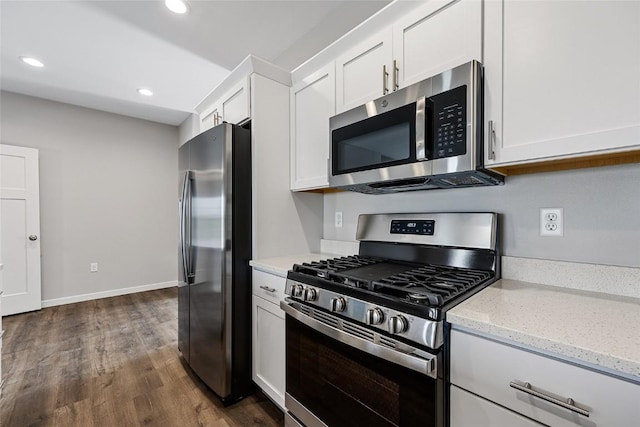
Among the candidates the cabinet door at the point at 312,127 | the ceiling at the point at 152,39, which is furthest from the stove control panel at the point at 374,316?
the ceiling at the point at 152,39

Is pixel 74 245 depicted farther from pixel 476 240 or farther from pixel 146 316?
pixel 476 240

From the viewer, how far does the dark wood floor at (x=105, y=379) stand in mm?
1708

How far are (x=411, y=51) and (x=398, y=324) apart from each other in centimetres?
120

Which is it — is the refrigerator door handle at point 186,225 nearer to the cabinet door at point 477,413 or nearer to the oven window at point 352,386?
the oven window at point 352,386

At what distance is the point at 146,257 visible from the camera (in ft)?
14.8

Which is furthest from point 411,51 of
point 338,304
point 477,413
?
point 477,413

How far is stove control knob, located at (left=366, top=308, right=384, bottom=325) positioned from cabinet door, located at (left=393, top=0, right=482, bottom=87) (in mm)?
1035

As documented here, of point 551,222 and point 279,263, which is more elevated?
point 551,222

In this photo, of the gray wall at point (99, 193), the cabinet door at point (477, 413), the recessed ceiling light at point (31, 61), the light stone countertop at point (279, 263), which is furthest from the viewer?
the gray wall at point (99, 193)

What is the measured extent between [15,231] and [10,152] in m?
0.93

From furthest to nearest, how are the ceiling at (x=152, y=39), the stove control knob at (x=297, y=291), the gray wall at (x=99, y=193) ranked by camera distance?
the gray wall at (x=99, y=193) → the ceiling at (x=152, y=39) → the stove control knob at (x=297, y=291)

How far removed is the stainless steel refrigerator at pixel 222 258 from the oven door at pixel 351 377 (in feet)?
1.65

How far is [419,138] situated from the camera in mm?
1224

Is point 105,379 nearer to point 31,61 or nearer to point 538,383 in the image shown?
point 538,383
